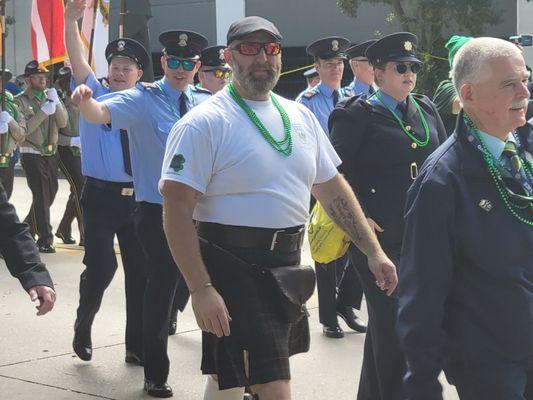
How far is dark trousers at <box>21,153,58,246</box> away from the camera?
11.6 metres

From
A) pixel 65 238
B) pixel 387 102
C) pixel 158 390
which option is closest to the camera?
pixel 387 102

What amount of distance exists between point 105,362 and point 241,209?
292cm

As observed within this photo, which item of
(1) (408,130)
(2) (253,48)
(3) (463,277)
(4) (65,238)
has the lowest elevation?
(4) (65,238)

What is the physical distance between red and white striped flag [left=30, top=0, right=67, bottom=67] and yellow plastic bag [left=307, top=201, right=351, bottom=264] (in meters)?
6.23

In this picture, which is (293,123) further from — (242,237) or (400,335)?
(400,335)

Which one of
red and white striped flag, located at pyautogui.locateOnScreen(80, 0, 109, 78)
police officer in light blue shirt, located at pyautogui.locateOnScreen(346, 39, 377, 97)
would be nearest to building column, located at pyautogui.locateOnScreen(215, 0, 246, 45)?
red and white striped flag, located at pyautogui.locateOnScreen(80, 0, 109, 78)

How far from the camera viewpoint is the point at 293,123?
14.0 feet

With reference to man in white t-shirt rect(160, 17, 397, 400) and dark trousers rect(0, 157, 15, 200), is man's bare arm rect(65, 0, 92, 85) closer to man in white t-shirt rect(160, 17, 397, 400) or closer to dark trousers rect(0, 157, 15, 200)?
man in white t-shirt rect(160, 17, 397, 400)

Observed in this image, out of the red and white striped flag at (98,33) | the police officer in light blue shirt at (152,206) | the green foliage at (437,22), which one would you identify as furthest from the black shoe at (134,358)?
the green foliage at (437,22)

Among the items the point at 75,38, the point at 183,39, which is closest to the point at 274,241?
the point at 183,39

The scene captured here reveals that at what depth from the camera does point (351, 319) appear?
7.56m

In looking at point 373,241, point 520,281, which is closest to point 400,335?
point 520,281

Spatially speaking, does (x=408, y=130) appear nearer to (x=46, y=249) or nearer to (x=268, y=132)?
(x=268, y=132)

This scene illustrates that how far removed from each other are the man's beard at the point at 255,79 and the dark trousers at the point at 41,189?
769 centimetres
